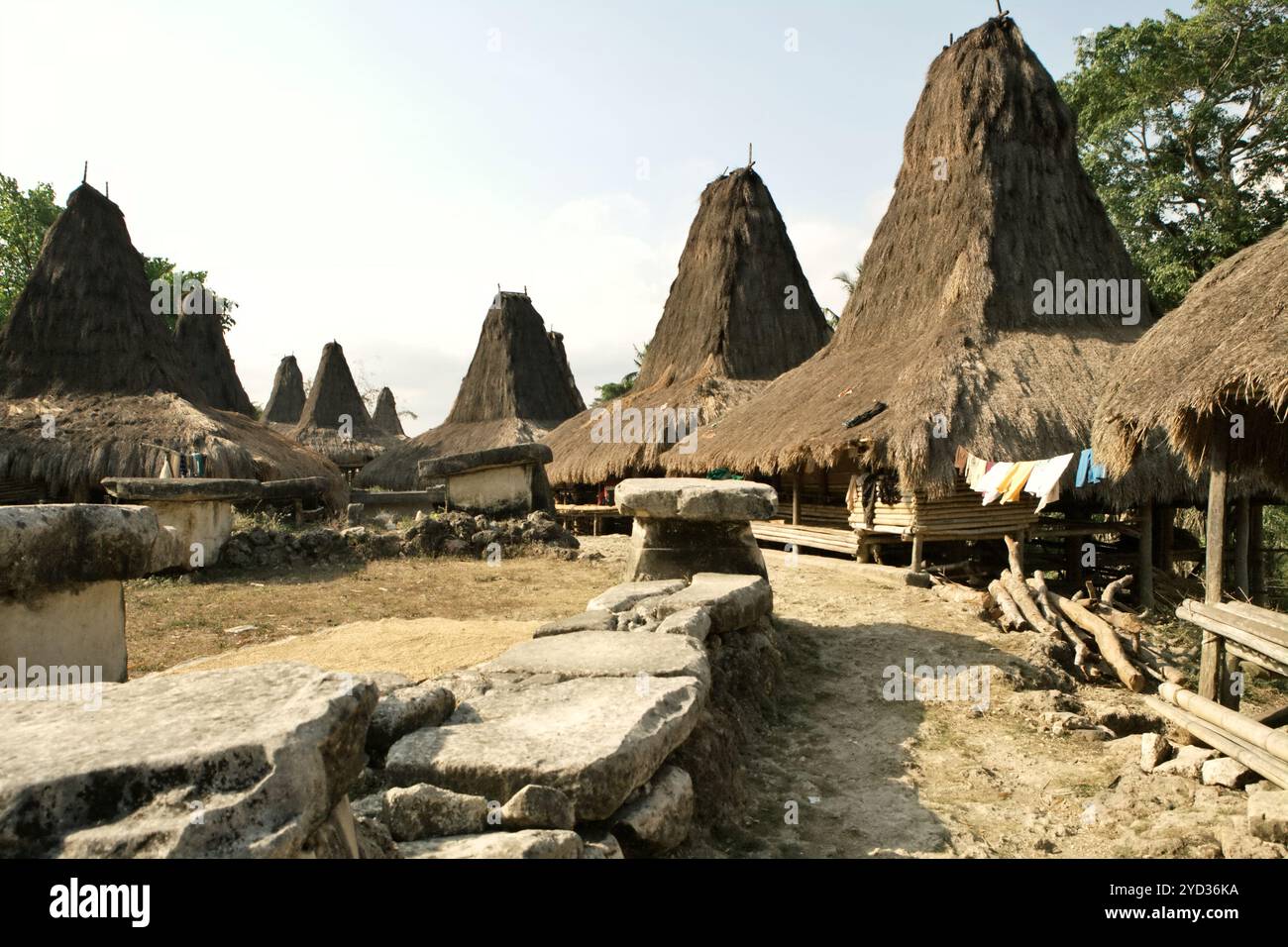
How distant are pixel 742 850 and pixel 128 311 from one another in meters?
16.6

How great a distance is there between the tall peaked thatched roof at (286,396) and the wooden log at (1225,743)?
3391 centimetres

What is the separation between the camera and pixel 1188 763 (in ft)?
15.3

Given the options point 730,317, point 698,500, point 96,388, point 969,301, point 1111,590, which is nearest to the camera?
point 698,500

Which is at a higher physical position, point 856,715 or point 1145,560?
point 1145,560

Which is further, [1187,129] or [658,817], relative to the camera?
[1187,129]

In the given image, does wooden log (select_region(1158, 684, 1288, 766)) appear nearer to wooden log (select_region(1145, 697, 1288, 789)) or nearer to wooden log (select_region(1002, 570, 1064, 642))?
wooden log (select_region(1145, 697, 1288, 789))

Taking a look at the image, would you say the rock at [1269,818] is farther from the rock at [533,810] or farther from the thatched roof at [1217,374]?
the rock at [533,810]

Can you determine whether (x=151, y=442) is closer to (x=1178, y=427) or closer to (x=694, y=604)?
(x=694, y=604)

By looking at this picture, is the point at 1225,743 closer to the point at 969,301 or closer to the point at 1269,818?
the point at 1269,818

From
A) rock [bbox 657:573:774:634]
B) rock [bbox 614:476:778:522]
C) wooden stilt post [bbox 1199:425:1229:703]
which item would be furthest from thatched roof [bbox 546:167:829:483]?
rock [bbox 657:573:774:634]

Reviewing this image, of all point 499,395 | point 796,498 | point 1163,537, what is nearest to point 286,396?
point 499,395

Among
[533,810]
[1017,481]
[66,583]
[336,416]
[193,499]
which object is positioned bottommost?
[533,810]

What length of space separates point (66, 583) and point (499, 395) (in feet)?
71.7

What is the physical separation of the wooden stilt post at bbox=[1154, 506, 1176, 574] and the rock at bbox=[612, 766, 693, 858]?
12822 millimetres
